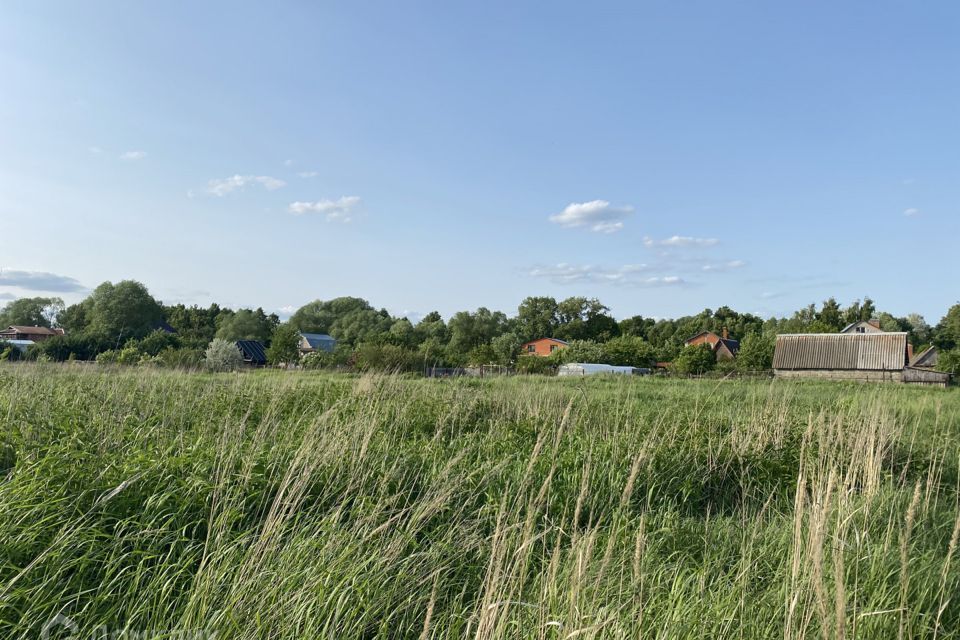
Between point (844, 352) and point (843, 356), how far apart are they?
32 centimetres

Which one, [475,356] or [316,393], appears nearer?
[316,393]

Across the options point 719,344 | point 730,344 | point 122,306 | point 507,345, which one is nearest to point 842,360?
point 719,344

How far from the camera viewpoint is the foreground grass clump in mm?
2713

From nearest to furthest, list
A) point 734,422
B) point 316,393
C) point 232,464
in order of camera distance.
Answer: point 232,464, point 734,422, point 316,393

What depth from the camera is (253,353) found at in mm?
57594

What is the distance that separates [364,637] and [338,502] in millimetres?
1602

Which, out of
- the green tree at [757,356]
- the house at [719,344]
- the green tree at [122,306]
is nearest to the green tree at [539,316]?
the house at [719,344]

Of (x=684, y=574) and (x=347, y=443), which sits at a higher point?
(x=347, y=443)

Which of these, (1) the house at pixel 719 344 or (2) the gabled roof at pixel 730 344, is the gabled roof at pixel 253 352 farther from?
(2) the gabled roof at pixel 730 344

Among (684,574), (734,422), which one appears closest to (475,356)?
(734,422)

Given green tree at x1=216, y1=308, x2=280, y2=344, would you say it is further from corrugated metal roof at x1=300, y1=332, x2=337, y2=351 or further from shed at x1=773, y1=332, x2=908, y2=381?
shed at x1=773, y1=332, x2=908, y2=381

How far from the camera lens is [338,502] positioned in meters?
4.58

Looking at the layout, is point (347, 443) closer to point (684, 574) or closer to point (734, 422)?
point (684, 574)

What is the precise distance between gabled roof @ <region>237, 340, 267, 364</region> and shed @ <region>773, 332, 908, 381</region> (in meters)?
44.6
